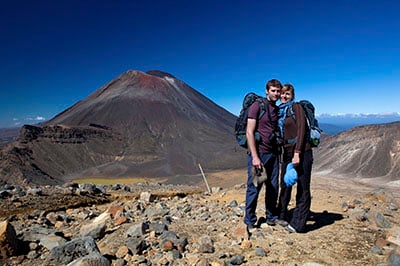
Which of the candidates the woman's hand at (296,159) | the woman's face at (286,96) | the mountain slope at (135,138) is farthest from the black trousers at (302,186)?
the mountain slope at (135,138)

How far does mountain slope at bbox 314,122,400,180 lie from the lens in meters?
33.9

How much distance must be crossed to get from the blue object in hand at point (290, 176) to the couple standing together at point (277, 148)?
0.08m

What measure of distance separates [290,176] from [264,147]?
0.52m

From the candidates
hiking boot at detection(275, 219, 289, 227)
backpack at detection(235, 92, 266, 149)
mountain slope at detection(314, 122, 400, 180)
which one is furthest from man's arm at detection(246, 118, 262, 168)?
mountain slope at detection(314, 122, 400, 180)

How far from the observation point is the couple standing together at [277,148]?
426cm

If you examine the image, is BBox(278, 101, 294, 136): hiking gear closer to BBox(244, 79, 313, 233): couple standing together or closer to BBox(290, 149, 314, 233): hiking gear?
BBox(244, 79, 313, 233): couple standing together

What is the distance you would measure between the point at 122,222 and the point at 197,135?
7571 centimetres

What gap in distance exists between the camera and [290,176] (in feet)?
14.0

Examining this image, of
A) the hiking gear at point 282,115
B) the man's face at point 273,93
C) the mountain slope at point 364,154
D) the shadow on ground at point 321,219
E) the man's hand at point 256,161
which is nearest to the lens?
the man's hand at point 256,161

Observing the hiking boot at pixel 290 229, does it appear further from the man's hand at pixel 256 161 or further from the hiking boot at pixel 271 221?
the man's hand at pixel 256 161

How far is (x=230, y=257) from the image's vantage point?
11.7ft

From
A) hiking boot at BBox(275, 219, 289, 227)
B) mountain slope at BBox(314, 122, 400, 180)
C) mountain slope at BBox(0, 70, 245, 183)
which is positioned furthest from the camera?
mountain slope at BBox(0, 70, 245, 183)

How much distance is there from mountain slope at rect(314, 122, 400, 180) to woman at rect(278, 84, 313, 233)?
32013mm

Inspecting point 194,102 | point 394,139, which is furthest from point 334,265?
point 194,102
